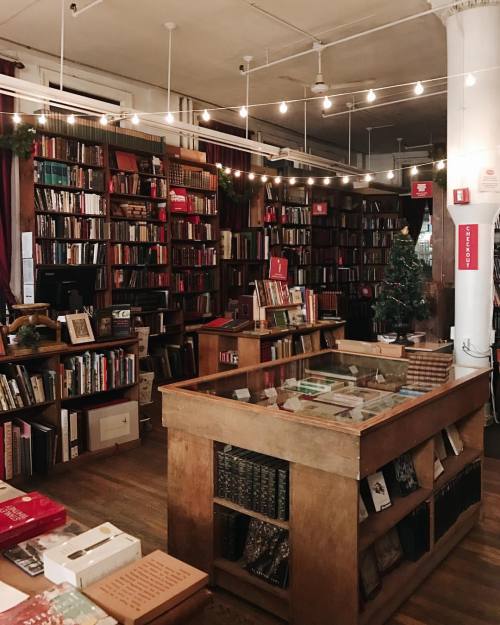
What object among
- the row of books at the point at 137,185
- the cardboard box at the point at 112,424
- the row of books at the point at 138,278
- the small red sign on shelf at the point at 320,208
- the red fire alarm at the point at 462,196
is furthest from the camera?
the small red sign on shelf at the point at 320,208

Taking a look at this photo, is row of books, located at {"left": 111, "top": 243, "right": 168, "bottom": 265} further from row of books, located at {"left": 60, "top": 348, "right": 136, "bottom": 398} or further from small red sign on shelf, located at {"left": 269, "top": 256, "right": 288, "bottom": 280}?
row of books, located at {"left": 60, "top": 348, "right": 136, "bottom": 398}

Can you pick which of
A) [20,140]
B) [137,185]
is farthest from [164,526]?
[137,185]

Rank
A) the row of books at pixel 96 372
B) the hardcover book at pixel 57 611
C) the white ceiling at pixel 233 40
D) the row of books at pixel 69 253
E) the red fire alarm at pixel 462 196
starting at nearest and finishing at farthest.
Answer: the hardcover book at pixel 57 611 < the row of books at pixel 96 372 < the red fire alarm at pixel 462 196 < the white ceiling at pixel 233 40 < the row of books at pixel 69 253

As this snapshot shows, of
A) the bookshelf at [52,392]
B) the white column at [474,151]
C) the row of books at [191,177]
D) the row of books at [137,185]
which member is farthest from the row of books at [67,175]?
the white column at [474,151]

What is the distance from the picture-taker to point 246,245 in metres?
9.08

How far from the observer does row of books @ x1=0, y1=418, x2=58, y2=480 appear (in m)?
4.17

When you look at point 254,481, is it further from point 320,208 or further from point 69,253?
point 320,208

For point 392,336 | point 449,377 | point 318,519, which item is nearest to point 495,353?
point 392,336

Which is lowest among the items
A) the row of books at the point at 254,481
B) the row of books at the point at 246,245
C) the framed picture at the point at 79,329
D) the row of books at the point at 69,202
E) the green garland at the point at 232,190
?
the row of books at the point at 254,481

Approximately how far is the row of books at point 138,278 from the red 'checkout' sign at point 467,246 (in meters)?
3.96

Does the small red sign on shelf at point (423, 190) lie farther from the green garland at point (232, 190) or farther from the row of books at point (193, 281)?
the row of books at point (193, 281)

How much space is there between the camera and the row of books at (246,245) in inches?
343

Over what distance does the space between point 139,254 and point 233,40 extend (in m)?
2.83

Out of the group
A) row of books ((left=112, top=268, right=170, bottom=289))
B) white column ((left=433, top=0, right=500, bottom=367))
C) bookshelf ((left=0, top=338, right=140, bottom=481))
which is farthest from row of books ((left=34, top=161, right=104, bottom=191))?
white column ((left=433, top=0, right=500, bottom=367))
